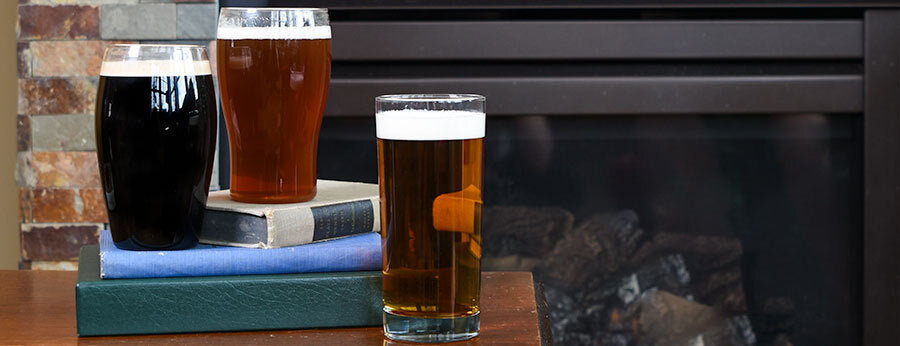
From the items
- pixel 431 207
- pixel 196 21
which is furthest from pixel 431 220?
pixel 196 21

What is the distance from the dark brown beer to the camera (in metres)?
0.64

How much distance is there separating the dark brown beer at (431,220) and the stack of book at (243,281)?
6 centimetres

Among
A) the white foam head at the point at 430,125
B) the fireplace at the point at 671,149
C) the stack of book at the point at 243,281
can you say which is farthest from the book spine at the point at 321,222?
the fireplace at the point at 671,149

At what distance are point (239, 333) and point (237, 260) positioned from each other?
0.05 m

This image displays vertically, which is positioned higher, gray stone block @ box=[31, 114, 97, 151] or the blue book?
the blue book

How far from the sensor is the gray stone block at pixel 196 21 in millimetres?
1638

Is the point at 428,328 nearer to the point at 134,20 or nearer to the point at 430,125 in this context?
the point at 430,125

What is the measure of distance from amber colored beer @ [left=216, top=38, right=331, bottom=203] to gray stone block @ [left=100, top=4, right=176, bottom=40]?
3.07 feet

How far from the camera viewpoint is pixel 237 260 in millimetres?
699

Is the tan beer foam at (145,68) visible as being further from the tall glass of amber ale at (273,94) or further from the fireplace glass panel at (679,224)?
the fireplace glass panel at (679,224)

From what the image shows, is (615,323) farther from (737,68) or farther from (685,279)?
(737,68)

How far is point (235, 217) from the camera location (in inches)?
28.0

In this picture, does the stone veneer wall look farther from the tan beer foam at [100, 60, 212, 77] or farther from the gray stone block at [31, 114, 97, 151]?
the tan beer foam at [100, 60, 212, 77]

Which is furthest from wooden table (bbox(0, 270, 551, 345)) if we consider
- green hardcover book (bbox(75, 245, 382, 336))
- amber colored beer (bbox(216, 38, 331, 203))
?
amber colored beer (bbox(216, 38, 331, 203))
